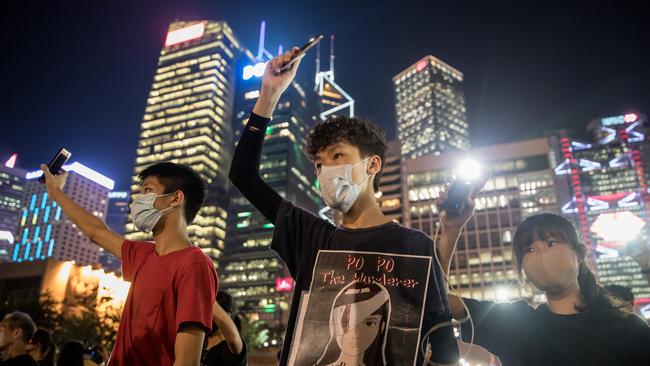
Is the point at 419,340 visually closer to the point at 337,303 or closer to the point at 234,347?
the point at 337,303

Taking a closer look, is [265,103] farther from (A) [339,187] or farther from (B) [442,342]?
(B) [442,342]

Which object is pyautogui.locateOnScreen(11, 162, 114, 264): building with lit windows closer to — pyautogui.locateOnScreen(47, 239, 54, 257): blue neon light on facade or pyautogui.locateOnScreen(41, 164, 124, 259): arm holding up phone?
pyautogui.locateOnScreen(47, 239, 54, 257): blue neon light on facade

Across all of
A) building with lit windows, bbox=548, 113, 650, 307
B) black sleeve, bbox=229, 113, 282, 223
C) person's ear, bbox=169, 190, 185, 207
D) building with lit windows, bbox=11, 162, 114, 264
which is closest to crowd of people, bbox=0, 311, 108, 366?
person's ear, bbox=169, 190, 185, 207

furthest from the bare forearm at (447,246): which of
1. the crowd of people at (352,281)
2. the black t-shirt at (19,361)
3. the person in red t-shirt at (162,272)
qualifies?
the black t-shirt at (19,361)

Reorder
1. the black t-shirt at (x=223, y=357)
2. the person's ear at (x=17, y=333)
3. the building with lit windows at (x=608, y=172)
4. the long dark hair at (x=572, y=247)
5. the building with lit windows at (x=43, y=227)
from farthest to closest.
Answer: the building with lit windows at (x=43, y=227) → the building with lit windows at (x=608, y=172) → the person's ear at (x=17, y=333) → the black t-shirt at (x=223, y=357) → the long dark hair at (x=572, y=247)

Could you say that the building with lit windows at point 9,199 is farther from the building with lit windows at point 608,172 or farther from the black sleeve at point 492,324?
the building with lit windows at point 608,172

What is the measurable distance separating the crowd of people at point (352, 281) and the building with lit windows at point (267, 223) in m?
93.8

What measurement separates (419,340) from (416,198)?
9168 centimetres

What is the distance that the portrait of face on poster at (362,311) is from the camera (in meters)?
1.66

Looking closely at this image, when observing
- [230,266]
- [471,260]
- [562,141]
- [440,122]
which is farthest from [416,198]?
[440,122]

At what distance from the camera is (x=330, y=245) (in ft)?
6.91

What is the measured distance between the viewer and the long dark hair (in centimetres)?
253

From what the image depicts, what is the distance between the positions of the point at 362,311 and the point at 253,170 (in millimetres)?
1026

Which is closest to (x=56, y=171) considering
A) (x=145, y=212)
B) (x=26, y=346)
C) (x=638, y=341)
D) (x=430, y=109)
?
(x=145, y=212)
